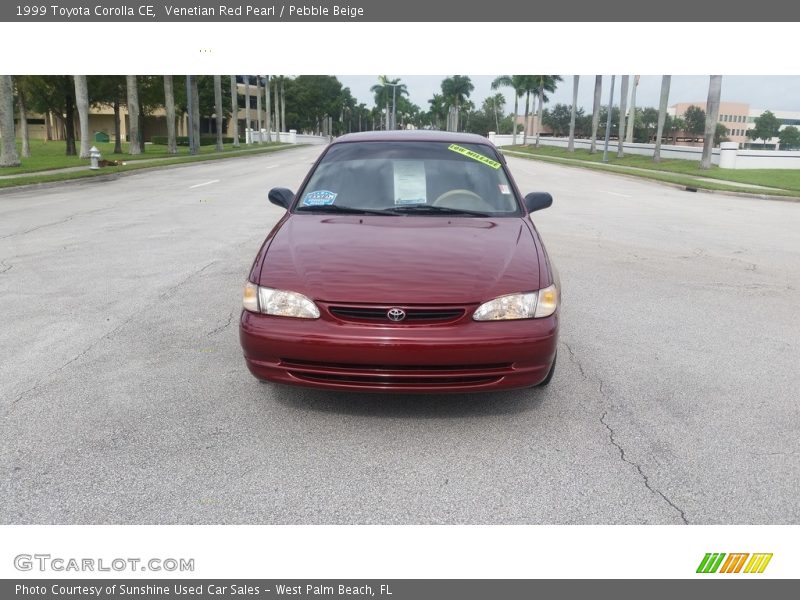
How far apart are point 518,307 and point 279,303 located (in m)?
1.31

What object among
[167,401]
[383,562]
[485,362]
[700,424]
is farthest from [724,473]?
[167,401]

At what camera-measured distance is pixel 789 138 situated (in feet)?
434

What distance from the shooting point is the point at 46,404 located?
4.19m

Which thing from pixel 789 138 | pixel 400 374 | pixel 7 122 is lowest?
pixel 400 374

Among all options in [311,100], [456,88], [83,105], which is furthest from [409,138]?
[311,100]

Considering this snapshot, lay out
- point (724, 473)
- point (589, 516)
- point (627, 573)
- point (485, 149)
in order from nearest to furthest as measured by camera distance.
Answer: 1. point (627, 573)
2. point (589, 516)
3. point (724, 473)
4. point (485, 149)

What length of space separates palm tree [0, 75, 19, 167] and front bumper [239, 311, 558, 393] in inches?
929

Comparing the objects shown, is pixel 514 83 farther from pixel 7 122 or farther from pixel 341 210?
pixel 341 210

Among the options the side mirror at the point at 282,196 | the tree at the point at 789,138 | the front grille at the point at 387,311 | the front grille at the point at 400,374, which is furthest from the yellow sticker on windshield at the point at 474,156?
the tree at the point at 789,138

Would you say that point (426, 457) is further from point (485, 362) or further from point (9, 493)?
point (9, 493)

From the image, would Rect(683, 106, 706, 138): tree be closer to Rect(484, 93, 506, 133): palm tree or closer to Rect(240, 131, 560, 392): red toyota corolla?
Rect(484, 93, 506, 133): palm tree

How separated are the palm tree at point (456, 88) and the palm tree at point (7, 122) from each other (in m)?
90.7

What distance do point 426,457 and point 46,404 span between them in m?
2.37

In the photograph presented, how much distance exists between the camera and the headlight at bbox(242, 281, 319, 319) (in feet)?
12.2
